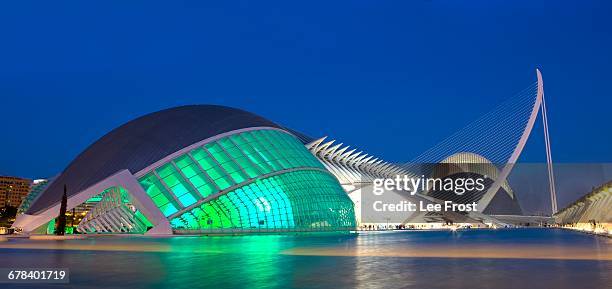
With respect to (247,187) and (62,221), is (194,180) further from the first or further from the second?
(62,221)

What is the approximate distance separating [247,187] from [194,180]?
3574 millimetres

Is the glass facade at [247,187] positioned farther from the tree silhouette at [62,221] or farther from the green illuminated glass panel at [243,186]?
the tree silhouette at [62,221]

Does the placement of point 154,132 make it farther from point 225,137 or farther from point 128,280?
point 128,280

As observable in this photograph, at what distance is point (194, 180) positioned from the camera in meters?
33.6

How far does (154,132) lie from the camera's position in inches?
1494

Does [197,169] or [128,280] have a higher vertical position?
[197,169]

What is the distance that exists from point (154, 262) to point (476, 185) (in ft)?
330

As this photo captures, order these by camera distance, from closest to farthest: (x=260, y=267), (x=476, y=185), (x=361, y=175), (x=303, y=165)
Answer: (x=260, y=267) < (x=303, y=165) < (x=361, y=175) < (x=476, y=185)

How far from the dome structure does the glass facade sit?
0.07m

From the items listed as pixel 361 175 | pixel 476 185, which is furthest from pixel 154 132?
pixel 476 185

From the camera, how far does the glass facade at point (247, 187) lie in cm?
3284

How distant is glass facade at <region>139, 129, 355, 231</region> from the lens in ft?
108

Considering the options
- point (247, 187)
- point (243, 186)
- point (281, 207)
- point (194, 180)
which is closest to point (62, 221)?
point (194, 180)

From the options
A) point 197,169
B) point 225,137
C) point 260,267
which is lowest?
point 260,267
